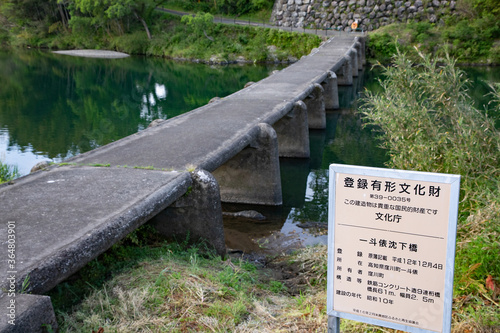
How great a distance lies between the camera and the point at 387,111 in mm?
6145

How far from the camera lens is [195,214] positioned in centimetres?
541

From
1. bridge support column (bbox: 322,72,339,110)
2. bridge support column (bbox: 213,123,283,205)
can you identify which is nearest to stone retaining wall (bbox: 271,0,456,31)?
bridge support column (bbox: 322,72,339,110)

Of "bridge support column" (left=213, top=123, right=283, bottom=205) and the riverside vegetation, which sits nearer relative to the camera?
"bridge support column" (left=213, top=123, right=283, bottom=205)

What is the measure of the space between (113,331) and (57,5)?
4249 cm

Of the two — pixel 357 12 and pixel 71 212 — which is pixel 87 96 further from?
pixel 357 12

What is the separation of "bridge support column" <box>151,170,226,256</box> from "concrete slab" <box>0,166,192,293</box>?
0.16 meters

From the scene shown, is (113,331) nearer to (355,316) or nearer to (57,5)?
(355,316)

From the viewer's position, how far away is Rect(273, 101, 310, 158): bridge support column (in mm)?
10656

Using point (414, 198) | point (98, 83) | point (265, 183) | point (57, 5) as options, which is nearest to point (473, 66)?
point (98, 83)

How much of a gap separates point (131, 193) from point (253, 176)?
381cm

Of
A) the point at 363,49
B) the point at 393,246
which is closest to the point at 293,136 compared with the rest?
the point at 393,246

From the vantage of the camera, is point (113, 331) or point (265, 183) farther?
point (265, 183)

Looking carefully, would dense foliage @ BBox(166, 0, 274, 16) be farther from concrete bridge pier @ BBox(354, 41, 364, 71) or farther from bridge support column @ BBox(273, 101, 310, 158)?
bridge support column @ BBox(273, 101, 310, 158)

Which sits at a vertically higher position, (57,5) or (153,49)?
(57,5)
